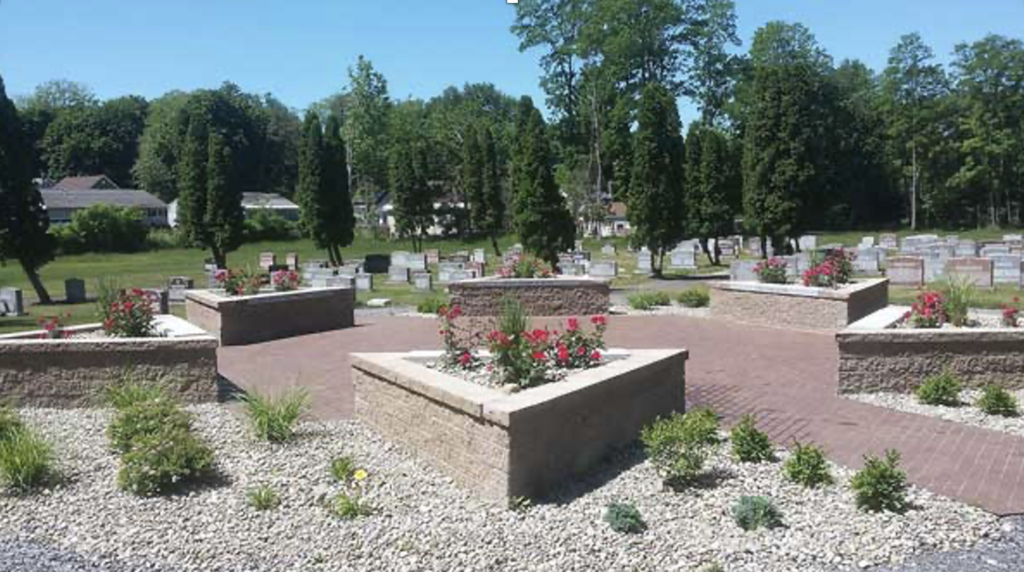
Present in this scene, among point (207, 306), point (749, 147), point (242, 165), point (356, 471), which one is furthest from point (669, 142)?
point (242, 165)

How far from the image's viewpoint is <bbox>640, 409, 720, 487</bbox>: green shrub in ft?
19.3

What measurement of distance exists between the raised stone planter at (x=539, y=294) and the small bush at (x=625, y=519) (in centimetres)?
1020

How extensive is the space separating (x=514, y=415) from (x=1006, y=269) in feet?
67.9

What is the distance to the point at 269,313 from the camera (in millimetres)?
13414

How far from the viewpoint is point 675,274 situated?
96.0 ft

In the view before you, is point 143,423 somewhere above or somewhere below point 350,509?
above

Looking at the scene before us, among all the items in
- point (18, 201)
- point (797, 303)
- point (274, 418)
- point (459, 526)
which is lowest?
point (459, 526)

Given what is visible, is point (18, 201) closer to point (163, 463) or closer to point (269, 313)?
point (269, 313)

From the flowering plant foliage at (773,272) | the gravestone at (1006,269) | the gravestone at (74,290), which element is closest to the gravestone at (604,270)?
the gravestone at (1006,269)

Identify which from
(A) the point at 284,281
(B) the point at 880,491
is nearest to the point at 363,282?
(A) the point at 284,281

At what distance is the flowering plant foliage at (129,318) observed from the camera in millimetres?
8922

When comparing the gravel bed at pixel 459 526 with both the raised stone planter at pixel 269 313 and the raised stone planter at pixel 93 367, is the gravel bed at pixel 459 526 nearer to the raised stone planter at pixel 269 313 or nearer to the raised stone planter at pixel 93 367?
the raised stone planter at pixel 93 367

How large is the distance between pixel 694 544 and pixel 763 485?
1.06 m

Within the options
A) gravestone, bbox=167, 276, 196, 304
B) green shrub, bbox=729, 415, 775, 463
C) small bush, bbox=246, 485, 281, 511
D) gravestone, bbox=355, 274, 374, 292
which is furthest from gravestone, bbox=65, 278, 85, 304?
green shrub, bbox=729, 415, 775, 463
